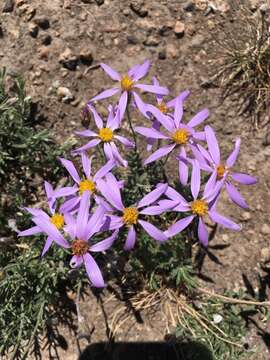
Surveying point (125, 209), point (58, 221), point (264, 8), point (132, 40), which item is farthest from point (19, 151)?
point (264, 8)

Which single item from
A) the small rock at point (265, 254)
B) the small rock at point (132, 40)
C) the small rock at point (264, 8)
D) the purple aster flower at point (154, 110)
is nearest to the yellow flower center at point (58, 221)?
the purple aster flower at point (154, 110)

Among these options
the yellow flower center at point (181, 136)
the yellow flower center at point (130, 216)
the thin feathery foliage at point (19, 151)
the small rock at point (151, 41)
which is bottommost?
the thin feathery foliage at point (19, 151)

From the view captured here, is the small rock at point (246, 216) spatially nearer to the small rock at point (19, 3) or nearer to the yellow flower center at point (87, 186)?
the yellow flower center at point (87, 186)

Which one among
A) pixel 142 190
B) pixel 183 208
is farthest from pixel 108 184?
pixel 142 190

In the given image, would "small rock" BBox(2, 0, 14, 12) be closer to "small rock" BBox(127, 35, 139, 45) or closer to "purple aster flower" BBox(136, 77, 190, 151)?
"small rock" BBox(127, 35, 139, 45)

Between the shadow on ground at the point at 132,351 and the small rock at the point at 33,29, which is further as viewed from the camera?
the small rock at the point at 33,29

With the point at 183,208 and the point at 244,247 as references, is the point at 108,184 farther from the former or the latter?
the point at 244,247
